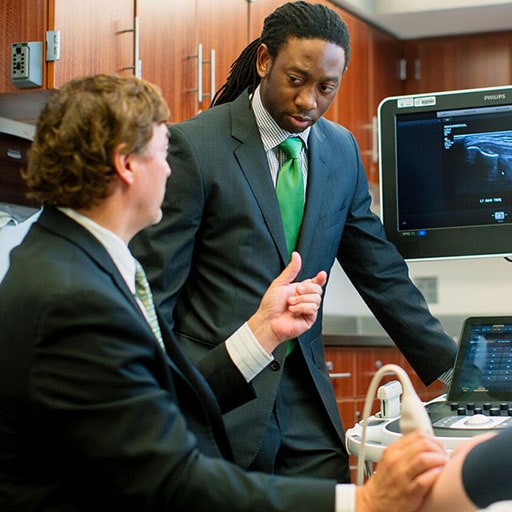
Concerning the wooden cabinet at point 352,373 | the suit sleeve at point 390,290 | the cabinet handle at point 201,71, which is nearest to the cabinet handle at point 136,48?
the cabinet handle at point 201,71

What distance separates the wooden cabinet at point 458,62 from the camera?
5.10 metres

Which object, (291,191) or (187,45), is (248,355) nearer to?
(291,191)

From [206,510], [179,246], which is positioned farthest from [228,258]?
[206,510]

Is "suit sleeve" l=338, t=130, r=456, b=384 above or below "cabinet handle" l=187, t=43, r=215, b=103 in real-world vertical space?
below

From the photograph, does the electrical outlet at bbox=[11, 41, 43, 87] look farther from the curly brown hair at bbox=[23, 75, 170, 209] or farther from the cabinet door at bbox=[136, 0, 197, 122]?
the curly brown hair at bbox=[23, 75, 170, 209]

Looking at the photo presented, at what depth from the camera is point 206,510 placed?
113 cm

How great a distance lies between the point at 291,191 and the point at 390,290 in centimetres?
33

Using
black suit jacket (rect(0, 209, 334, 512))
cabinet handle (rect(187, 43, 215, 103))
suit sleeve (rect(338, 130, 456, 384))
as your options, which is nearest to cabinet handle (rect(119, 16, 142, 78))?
cabinet handle (rect(187, 43, 215, 103))

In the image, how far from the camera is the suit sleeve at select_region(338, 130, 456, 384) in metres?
2.13

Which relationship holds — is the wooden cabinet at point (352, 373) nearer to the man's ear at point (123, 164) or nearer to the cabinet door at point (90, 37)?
the cabinet door at point (90, 37)

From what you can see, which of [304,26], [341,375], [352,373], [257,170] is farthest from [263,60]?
[352,373]

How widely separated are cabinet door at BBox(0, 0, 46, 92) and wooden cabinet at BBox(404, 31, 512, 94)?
2676mm

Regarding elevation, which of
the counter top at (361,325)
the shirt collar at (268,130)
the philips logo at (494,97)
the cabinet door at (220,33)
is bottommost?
the counter top at (361,325)

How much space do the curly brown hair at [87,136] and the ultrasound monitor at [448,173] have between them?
45.1 inches
